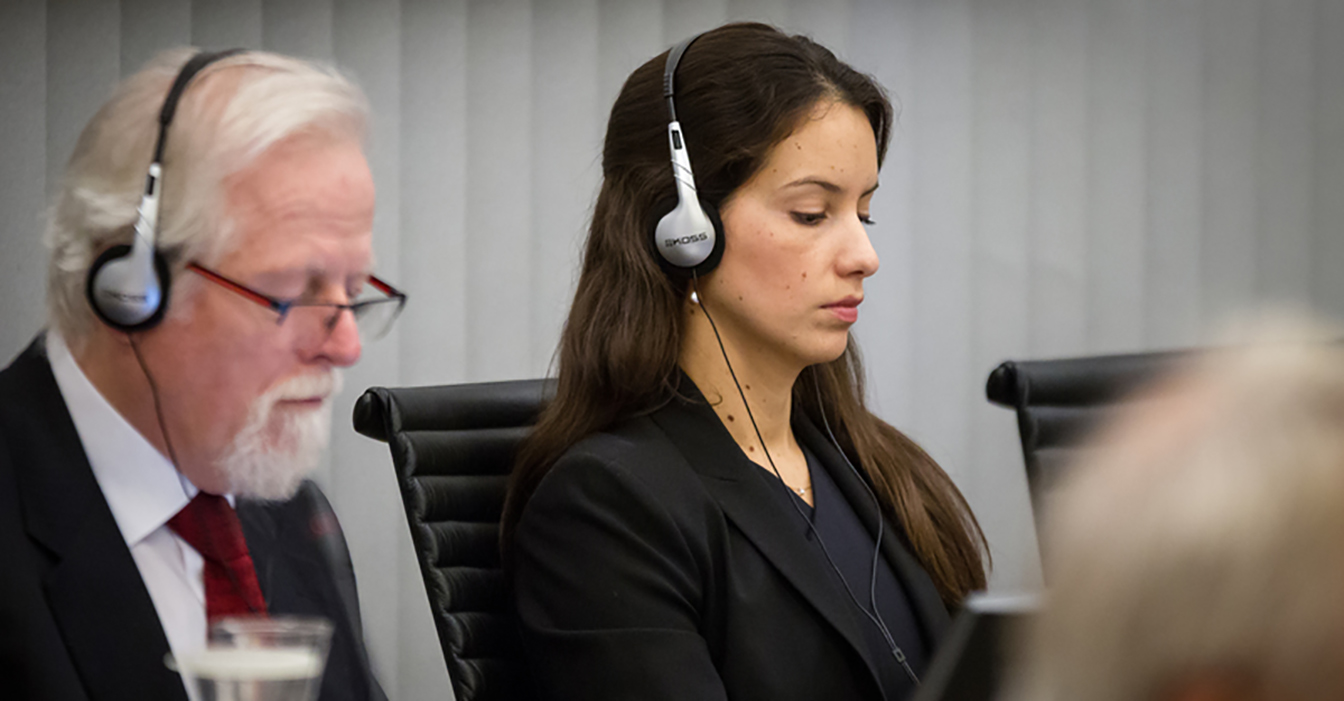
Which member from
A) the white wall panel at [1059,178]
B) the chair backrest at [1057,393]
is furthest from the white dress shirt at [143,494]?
the white wall panel at [1059,178]

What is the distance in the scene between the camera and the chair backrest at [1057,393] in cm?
165

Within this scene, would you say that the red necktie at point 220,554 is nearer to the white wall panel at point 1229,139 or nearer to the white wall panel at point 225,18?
the white wall panel at point 225,18

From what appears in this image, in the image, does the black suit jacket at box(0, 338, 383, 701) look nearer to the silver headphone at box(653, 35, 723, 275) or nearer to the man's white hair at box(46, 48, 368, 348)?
the man's white hair at box(46, 48, 368, 348)

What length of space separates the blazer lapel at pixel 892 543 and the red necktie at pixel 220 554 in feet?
2.66

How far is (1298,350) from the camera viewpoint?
354mm

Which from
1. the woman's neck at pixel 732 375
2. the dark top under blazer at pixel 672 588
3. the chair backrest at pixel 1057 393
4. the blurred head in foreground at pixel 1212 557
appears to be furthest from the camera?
the chair backrest at pixel 1057 393

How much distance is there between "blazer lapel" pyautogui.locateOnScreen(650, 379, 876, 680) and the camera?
1.25 m

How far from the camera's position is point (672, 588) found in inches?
46.5

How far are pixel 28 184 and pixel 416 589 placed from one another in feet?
3.23

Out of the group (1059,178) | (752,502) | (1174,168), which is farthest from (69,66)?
(1174,168)

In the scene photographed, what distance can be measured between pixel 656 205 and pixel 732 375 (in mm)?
223

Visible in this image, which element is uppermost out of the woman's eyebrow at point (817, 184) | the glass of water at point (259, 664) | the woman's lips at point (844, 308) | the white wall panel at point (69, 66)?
the white wall panel at point (69, 66)

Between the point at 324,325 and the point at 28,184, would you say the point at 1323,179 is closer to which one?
the point at 324,325

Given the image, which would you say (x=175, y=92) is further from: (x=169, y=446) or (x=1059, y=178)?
(x=1059, y=178)
